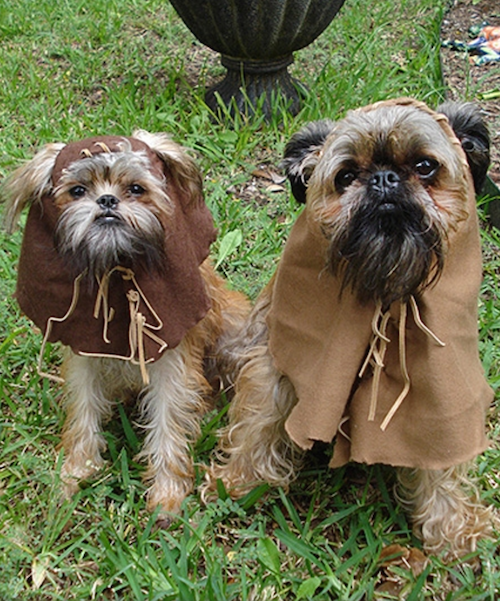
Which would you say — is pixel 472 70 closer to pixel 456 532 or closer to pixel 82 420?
pixel 456 532

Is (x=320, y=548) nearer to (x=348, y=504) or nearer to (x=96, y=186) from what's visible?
(x=348, y=504)

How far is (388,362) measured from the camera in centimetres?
272

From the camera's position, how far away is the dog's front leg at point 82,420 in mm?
3328

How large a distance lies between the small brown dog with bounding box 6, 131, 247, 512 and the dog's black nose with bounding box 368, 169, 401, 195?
0.85 m

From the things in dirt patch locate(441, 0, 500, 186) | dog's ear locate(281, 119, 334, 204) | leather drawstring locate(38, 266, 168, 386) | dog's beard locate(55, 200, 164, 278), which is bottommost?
dirt patch locate(441, 0, 500, 186)

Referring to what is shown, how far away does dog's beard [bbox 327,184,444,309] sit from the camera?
234 centimetres

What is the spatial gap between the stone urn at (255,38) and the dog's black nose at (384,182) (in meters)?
3.14

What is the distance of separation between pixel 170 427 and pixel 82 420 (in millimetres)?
395

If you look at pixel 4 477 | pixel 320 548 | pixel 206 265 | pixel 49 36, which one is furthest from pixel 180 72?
pixel 320 548

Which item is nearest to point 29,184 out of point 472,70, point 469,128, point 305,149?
point 305,149

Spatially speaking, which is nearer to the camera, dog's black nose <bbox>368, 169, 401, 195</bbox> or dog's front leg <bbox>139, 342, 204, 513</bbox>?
dog's black nose <bbox>368, 169, 401, 195</bbox>

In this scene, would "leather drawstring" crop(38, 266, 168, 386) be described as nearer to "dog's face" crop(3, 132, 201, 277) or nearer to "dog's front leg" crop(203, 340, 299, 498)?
"dog's face" crop(3, 132, 201, 277)

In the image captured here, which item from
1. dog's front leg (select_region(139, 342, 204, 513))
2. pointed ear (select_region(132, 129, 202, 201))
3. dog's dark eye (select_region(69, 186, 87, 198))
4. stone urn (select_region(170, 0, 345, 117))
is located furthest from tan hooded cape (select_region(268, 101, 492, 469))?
stone urn (select_region(170, 0, 345, 117))

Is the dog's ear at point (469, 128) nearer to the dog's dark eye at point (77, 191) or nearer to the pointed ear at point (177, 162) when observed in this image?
the pointed ear at point (177, 162)
